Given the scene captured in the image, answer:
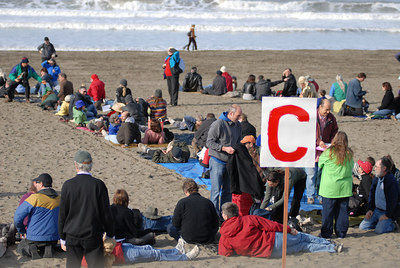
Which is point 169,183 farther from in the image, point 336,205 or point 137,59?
point 137,59

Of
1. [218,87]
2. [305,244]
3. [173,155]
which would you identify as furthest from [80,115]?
[305,244]

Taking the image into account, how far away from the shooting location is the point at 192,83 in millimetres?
20172

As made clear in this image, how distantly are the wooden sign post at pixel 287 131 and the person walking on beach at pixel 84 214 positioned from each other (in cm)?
165

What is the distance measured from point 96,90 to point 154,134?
4063mm

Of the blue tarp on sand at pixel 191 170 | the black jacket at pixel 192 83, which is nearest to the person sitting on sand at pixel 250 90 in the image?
the black jacket at pixel 192 83

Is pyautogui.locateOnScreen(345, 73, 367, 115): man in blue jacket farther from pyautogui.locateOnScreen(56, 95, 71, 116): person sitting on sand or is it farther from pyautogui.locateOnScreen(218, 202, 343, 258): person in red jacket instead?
pyautogui.locateOnScreen(218, 202, 343, 258): person in red jacket

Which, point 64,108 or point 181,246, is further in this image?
point 64,108

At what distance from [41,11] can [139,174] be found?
41.3 metres

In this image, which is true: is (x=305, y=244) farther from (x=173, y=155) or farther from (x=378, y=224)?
(x=173, y=155)

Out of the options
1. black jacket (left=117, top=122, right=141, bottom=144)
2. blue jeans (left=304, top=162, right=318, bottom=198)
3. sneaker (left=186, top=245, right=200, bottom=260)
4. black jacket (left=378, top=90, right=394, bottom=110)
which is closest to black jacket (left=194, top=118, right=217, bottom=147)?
black jacket (left=117, top=122, right=141, bottom=144)

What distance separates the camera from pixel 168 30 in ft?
134

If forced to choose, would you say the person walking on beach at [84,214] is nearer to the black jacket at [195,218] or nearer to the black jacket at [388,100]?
the black jacket at [195,218]

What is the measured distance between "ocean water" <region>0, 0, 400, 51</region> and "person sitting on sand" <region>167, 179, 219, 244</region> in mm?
23375

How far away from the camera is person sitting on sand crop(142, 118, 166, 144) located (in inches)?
520
